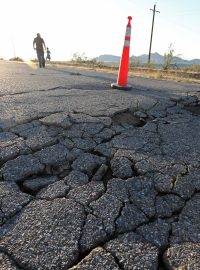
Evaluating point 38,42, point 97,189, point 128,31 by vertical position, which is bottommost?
point 97,189

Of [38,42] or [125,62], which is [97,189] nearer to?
[125,62]

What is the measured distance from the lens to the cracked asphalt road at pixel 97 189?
52.7 inches

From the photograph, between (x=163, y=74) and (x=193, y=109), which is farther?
(x=163, y=74)

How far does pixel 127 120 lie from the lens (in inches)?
129

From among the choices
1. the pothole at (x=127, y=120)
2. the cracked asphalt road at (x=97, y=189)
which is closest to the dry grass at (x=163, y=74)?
the pothole at (x=127, y=120)

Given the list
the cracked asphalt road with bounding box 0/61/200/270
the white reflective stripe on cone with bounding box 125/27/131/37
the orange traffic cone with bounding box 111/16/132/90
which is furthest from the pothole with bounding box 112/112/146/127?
the white reflective stripe on cone with bounding box 125/27/131/37

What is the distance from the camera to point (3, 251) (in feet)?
4.31

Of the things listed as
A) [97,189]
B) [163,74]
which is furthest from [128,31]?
[163,74]

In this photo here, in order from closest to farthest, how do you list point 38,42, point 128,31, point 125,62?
point 128,31, point 125,62, point 38,42

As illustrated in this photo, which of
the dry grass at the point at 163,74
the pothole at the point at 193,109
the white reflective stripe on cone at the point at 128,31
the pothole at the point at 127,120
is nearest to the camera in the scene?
the pothole at the point at 127,120

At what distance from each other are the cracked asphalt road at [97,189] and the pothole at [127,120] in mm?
13

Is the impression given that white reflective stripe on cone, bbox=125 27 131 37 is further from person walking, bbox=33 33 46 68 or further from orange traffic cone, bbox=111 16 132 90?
person walking, bbox=33 33 46 68

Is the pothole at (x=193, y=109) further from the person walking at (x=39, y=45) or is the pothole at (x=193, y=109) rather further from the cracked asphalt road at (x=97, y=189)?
the person walking at (x=39, y=45)

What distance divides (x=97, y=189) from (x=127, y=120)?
1586mm
